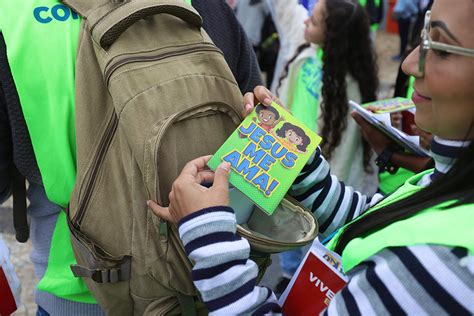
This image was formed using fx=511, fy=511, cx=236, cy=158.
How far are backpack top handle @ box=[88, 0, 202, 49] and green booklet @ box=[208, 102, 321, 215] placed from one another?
1.02 ft

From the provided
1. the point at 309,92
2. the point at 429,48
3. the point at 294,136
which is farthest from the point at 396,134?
the point at 429,48

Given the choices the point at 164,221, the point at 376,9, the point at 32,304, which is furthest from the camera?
the point at 376,9

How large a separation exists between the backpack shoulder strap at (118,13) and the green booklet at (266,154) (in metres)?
0.30

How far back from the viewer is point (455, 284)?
784 mm

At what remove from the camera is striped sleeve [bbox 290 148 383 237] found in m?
1.36

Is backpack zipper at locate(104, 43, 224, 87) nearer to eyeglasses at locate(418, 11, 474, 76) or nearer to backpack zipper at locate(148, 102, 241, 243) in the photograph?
backpack zipper at locate(148, 102, 241, 243)

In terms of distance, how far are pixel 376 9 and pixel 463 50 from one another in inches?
169

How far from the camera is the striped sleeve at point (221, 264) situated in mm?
972

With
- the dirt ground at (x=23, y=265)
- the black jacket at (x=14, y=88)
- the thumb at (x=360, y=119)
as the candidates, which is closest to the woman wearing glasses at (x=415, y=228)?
the black jacket at (x=14, y=88)

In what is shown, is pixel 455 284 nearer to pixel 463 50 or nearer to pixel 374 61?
pixel 463 50

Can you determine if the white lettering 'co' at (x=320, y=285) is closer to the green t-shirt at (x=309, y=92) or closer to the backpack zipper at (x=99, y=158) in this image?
the backpack zipper at (x=99, y=158)

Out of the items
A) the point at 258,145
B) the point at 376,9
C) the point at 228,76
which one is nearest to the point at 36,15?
the point at 228,76

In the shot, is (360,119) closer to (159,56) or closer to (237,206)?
(237,206)

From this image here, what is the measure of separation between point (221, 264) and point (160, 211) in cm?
19
